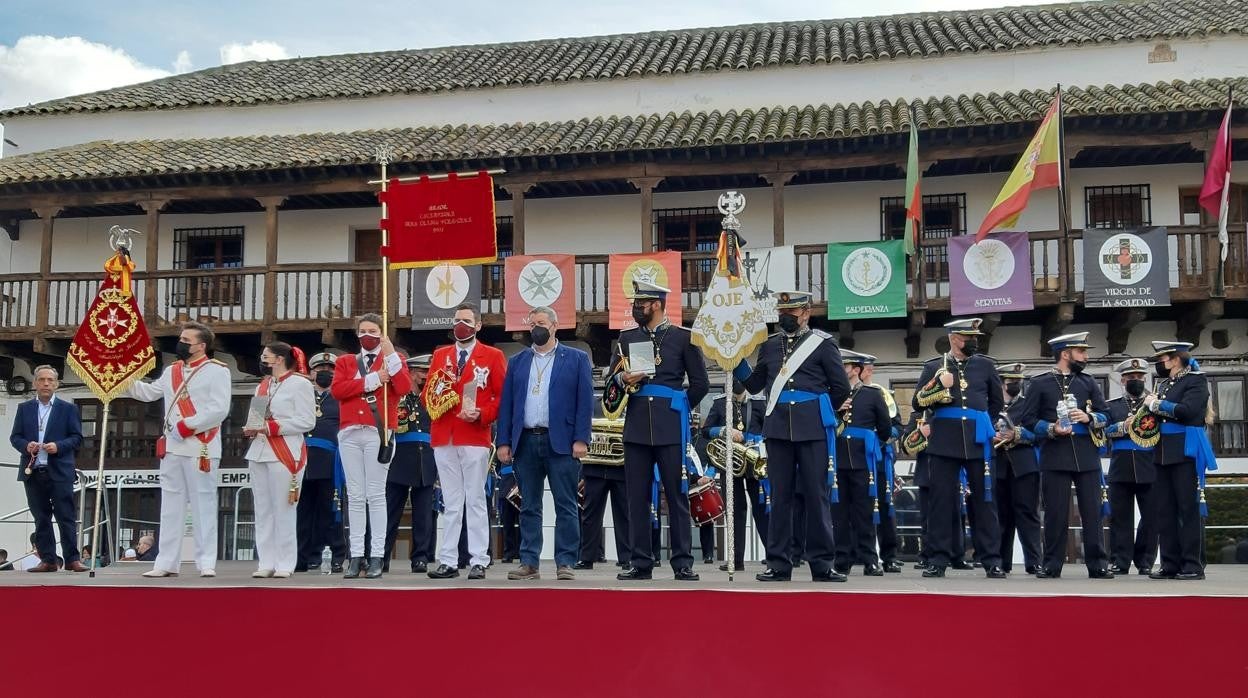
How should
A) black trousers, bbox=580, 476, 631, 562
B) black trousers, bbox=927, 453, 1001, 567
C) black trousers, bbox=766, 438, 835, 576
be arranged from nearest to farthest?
black trousers, bbox=766, 438, 835, 576
black trousers, bbox=927, 453, 1001, 567
black trousers, bbox=580, 476, 631, 562

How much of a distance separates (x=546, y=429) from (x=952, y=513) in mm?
3432

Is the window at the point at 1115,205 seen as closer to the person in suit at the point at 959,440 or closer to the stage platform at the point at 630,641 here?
the person in suit at the point at 959,440

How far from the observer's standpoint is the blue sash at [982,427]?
33.4ft

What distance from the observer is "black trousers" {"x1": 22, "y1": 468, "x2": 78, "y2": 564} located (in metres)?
12.1

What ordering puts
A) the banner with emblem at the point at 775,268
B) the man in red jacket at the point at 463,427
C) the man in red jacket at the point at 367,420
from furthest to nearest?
the banner with emblem at the point at 775,268 < the man in red jacket at the point at 367,420 < the man in red jacket at the point at 463,427

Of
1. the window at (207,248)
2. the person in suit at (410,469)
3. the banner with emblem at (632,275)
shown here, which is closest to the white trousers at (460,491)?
the person in suit at (410,469)

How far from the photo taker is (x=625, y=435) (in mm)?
9000

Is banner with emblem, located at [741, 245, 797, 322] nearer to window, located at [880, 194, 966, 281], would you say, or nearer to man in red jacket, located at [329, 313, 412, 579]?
window, located at [880, 194, 966, 281]

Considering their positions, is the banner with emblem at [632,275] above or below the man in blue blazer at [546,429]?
above

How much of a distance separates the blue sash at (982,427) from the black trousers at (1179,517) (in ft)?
4.99

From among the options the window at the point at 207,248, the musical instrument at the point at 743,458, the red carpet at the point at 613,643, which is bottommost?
the red carpet at the point at 613,643

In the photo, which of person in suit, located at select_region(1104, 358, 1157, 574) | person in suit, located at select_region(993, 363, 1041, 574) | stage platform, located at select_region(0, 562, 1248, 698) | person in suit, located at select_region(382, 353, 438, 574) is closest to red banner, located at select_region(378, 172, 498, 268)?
person in suit, located at select_region(382, 353, 438, 574)

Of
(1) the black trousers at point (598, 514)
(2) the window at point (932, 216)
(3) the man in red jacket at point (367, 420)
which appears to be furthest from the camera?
(2) the window at point (932, 216)

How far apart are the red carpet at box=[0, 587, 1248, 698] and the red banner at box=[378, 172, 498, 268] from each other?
159 inches
